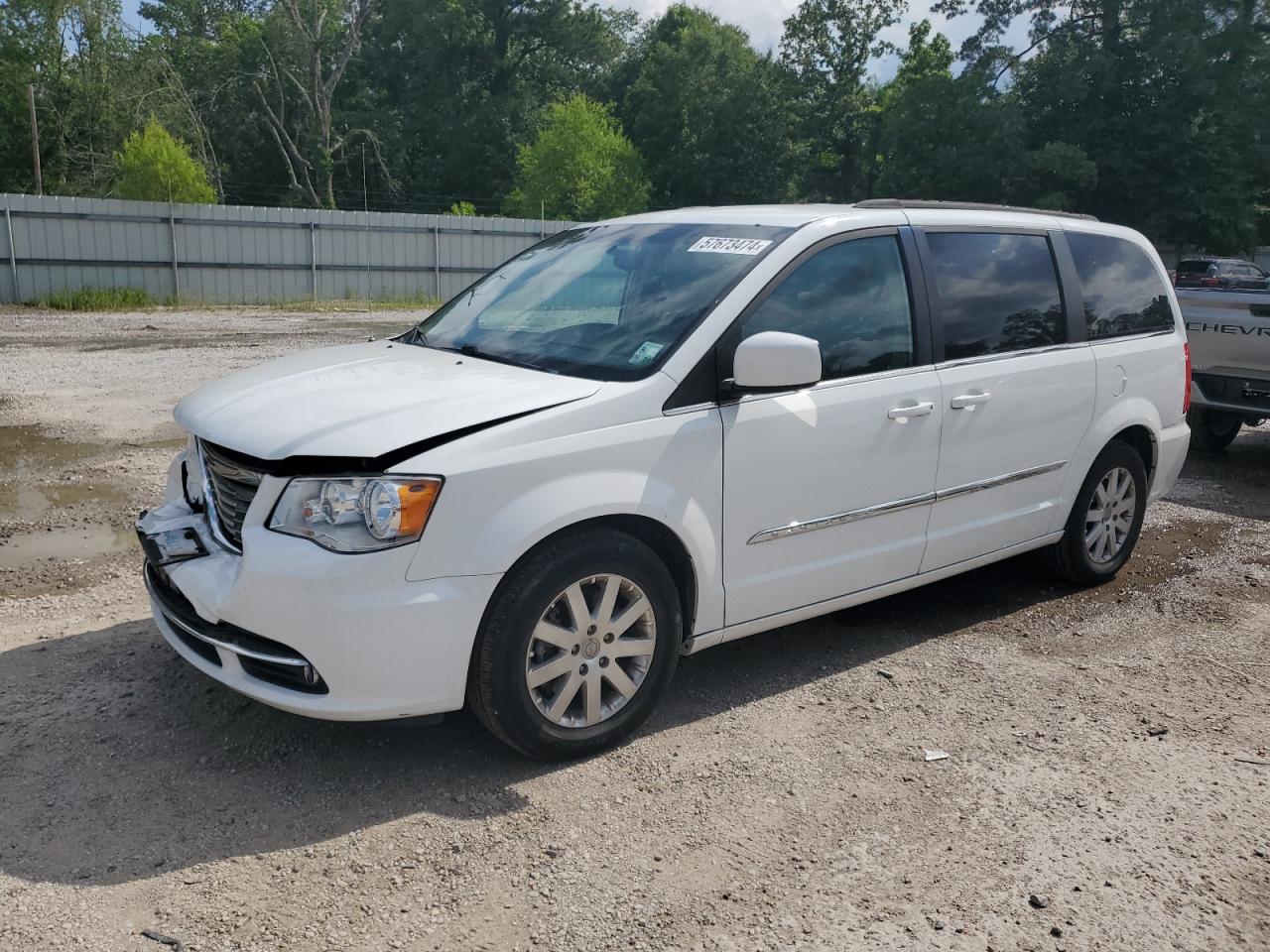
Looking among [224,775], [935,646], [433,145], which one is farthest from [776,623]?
[433,145]

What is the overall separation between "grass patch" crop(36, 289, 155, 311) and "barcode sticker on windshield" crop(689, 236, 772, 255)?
22436 mm

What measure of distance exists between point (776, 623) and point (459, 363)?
4.92 ft

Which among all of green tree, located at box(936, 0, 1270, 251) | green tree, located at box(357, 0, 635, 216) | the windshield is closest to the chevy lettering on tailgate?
the windshield

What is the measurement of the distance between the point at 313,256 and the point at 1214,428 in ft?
74.8

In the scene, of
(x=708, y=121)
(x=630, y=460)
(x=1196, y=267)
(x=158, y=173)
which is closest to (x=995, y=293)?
(x=630, y=460)

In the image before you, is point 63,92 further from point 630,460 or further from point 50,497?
point 630,460

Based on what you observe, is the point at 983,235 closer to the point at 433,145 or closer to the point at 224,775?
the point at 224,775

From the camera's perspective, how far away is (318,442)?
3.24 meters

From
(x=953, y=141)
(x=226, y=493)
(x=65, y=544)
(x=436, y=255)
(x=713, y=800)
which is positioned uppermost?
(x=953, y=141)

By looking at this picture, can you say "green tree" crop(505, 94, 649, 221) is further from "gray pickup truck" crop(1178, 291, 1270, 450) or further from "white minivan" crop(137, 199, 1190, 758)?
"white minivan" crop(137, 199, 1190, 758)

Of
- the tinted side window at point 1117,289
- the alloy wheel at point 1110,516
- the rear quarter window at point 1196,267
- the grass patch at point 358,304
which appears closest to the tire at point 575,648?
the alloy wheel at point 1110,516

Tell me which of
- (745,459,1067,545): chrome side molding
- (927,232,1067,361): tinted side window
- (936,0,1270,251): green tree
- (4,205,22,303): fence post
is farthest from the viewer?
(936,0,1270,251): green tree

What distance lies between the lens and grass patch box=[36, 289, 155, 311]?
76.4 feet

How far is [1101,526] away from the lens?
5488 millimetres
